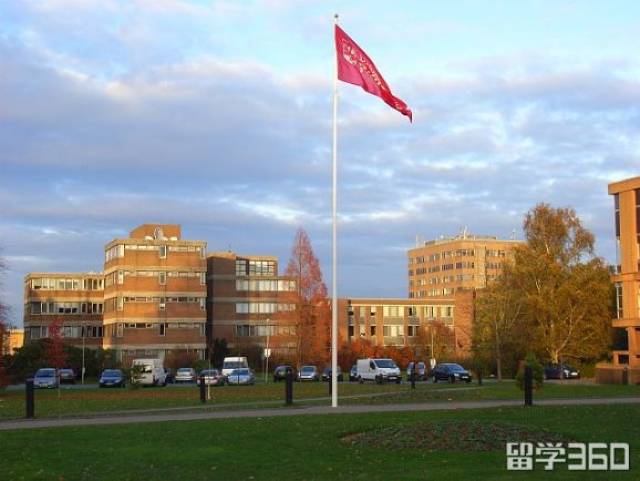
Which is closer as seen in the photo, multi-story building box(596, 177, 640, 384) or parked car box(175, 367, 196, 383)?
multi-story building box(596, 177, 640, 384)

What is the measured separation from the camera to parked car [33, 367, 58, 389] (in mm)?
67438

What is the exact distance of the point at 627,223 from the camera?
64062 mm

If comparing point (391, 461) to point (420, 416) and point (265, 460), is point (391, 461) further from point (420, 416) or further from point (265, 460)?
point (420, 416)

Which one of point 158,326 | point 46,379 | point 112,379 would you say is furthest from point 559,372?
point 158,326

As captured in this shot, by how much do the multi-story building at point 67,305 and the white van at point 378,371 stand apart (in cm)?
5869

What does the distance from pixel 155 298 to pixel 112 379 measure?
36.7 metres

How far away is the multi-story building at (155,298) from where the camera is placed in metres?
102

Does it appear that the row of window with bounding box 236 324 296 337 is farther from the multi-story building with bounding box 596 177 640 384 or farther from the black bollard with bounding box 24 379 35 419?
the black bollard with bounding box 24 379 35 419

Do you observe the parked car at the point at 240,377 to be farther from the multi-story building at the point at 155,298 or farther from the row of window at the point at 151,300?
the row of window at the point at 151,300

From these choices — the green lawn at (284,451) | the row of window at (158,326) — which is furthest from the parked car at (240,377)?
the green lawn at (284,451)

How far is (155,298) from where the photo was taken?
338 feet

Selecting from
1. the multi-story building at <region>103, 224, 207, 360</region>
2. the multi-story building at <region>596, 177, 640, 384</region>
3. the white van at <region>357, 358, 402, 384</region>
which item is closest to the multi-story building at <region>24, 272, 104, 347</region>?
the multi-story building at <region>103, 224, 207, 360</region>

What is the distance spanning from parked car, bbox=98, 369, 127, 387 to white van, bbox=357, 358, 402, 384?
17.2 meters

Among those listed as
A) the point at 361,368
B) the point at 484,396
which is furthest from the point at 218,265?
the point at 484,396
